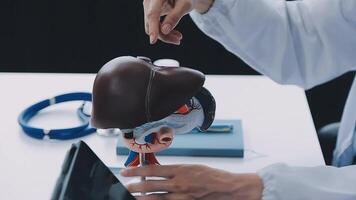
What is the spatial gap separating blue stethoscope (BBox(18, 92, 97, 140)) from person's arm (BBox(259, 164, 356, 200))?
34 cm

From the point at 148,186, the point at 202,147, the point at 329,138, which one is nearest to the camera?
the point at 148,186

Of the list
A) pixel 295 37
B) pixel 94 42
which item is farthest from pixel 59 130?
pixel 94 42

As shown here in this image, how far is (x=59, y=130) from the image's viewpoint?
94cm

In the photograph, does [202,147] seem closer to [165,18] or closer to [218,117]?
[218,117]

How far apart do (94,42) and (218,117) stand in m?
0.87

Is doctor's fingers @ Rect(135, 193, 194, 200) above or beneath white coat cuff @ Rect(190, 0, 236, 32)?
beneath

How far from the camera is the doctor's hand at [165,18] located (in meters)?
0.74

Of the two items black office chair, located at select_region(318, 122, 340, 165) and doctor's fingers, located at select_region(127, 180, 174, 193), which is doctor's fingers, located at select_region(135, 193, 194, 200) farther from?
black office chair, located at select_region(318, 122, 340, 165)

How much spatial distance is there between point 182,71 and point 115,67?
0.08 meters

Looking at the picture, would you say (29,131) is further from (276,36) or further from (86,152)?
(276,36)

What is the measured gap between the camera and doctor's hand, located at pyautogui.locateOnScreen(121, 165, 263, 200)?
28.6 inches

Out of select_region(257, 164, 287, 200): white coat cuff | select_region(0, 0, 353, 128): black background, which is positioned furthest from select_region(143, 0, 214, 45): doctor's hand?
select_region(0, 0, 353, 128): black background

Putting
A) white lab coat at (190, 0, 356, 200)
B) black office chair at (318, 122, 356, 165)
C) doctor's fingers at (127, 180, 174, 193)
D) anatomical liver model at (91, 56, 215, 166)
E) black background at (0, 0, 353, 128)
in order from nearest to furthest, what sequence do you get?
anatomical liver model at (91, 56, 215, 166) → doctor's fingers at (127, 180, 174, 193) → white lab coat at (190, 0, 356, 200) → black office chair at (318, 122, 356, 165) → black background at (0, 0, 353, 128)

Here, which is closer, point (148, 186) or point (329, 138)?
point (148, 186)
